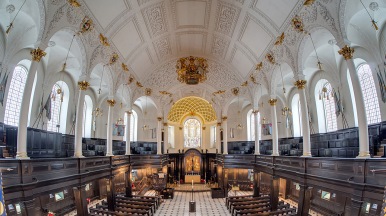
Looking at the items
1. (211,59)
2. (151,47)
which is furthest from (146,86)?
(211,59)

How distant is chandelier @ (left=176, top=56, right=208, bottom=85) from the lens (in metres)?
25.3

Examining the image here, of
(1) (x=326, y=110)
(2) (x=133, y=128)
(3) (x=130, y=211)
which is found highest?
(1) (x=326, y=110)

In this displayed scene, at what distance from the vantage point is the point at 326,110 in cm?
2114

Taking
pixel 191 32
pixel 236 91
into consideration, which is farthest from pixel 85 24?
pixel 236 91

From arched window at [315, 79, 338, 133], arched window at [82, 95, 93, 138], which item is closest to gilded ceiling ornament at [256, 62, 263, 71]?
arched window at [315, 79, 338, 133]

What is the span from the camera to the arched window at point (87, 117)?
26.0 metres

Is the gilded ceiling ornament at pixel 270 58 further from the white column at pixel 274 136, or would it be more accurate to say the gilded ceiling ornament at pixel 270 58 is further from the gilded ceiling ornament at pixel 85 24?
the gilded ceiling ornament at pixel 85 24

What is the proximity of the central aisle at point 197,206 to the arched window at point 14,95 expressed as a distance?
11946mm

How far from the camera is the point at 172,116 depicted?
32.8 metres

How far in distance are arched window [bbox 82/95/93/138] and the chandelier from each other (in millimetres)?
10332

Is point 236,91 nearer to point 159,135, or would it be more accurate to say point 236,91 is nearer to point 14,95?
point 159,135

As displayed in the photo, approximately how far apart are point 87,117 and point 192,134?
45.8ft

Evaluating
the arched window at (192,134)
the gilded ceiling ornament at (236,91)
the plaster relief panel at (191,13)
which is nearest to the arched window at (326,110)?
the gilded ceiling ornament at (236,91)

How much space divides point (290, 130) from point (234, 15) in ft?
45.5
